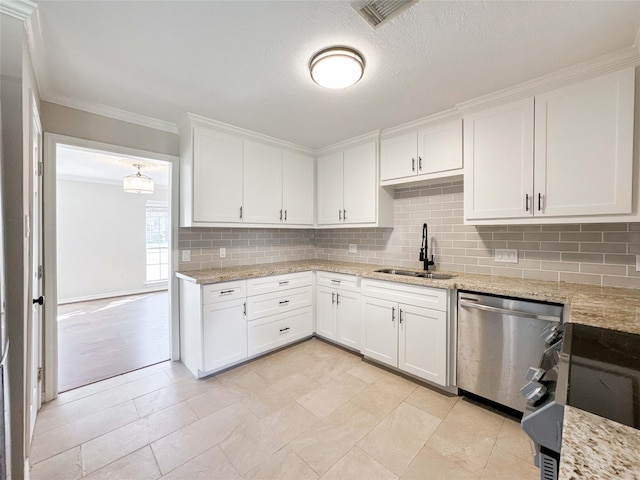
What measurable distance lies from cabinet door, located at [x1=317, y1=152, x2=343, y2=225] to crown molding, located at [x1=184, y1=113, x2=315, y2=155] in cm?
35

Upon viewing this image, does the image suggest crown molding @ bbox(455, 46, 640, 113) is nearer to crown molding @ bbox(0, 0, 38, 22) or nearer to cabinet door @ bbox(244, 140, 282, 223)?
cabinet door @ bbox(244, 140, 282, 223)

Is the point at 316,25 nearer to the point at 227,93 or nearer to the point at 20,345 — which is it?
the point at 227,93

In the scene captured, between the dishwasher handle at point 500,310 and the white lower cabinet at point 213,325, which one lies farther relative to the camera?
the white lower cabinet at point 213,325

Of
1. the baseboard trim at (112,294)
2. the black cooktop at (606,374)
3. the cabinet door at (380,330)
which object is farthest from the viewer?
the baseboard trim at (112,294)

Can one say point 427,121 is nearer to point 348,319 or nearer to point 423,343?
point 423,343

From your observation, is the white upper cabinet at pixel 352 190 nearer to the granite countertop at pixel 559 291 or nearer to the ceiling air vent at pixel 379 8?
the granite countertop at pixel 559 291

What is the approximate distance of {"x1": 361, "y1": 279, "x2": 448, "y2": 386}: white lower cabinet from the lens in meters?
2.28

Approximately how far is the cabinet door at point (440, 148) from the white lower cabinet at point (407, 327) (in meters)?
1.14

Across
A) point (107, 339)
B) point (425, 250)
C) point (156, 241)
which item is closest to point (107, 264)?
point (156, 241)

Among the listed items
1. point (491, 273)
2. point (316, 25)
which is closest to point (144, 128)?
point (316, 25)

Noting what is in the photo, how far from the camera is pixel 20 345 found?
131cm

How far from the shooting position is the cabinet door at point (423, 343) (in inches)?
89.4

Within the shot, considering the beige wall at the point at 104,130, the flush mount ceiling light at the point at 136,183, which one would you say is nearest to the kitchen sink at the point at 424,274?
the beige wall at the point at 104,130

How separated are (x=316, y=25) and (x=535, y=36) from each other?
1.22 m
